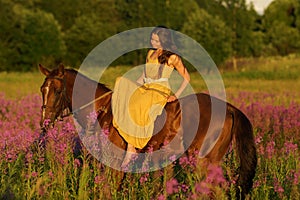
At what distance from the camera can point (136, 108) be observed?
585 cm

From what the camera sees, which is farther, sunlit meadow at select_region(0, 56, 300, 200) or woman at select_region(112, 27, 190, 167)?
woman at select_region(112, 27, 190, 167)

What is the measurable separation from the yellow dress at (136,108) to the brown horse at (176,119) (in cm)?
11

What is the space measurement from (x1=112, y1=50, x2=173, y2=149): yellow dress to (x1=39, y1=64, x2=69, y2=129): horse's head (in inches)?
28.2

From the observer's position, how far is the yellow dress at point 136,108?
577 cm

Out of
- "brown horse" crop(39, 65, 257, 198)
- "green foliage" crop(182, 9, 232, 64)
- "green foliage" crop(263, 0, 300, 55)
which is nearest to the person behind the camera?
"brown horse" crop(39, 65, 257, 198)

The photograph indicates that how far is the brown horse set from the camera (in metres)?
5.52

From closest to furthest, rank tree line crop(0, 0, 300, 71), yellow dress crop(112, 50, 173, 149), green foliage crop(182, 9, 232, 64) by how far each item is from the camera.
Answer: yellow dress crop(112, 50, 173, 149) → green foliage crop(182, 9, 232, 64) → tree line crop(0, 0, 300, 71)

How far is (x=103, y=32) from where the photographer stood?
56.9 meters

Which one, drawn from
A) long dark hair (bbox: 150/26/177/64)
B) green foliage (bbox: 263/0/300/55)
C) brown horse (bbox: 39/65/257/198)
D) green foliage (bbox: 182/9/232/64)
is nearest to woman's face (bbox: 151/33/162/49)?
long dark hair (bbox: 150/26/177/64)

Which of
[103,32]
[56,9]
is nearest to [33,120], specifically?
[103,32]

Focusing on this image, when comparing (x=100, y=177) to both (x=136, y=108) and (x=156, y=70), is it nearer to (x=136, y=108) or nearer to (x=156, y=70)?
(x=136, y=108)

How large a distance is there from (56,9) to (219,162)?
6519 centimetres

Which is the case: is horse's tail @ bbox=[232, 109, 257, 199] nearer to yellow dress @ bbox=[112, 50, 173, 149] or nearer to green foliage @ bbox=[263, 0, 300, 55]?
yellow dress @ bbox=[112, 50, 173, 149]

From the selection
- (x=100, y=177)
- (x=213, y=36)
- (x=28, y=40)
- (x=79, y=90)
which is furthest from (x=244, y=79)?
(x=28, y=40)
